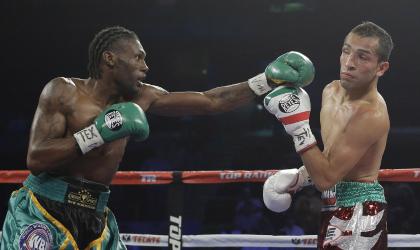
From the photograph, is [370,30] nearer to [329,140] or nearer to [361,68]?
[361,68]

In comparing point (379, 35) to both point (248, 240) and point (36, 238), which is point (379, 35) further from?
point (36, 238)

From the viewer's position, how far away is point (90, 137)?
2.01 meters

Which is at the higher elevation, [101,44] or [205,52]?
[101,44]

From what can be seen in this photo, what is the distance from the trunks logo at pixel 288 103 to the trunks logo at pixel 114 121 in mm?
527

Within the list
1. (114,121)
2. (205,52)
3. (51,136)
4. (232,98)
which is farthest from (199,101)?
(205,52)

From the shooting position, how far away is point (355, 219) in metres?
2.02

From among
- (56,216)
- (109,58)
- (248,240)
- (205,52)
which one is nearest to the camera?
(56,216)

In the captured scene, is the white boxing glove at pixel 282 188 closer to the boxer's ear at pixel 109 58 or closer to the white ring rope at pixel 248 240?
the white ring rope at pixel 248 240

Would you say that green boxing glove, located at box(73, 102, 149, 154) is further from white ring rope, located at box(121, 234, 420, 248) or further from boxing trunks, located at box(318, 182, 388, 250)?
white ring rope, located at box(121, 234, 420, 248)

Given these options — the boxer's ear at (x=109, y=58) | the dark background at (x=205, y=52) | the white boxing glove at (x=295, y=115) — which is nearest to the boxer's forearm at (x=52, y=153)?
the boxer's ear at (x=109, y=58)

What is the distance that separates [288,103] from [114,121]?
22.5 inches

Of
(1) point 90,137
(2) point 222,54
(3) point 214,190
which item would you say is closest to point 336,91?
(1) point 90,137

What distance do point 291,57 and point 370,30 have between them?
0.32 m

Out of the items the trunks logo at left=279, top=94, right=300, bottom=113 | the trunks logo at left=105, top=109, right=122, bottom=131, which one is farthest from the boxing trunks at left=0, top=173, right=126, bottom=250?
the trunks logo at left=279, top=94, right=300, bottom=113
